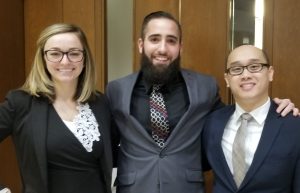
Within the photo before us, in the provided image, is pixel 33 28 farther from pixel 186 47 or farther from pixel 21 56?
pixel 186 47

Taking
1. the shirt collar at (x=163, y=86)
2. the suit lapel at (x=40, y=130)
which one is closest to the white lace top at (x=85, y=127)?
the suit lapel at (x=40, y=130)

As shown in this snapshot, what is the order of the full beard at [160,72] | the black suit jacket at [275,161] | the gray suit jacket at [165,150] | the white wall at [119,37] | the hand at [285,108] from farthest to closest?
the white wall at [119,37] → the full beard at [160,72] → the gray suit jacket at [165,150] → the hand at [285,108] → the black suit jacket at [275,161]

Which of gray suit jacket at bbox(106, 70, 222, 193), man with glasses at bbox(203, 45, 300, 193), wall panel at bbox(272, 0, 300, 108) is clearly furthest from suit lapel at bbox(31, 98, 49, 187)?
wall panel at bbox(272, 0, 300, 108)

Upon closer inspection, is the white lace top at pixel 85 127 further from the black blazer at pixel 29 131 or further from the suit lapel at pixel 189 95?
the suit lapel at pixel 189 95

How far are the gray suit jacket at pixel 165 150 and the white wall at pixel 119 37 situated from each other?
52 centimetres

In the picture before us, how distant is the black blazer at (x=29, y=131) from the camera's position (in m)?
1.57

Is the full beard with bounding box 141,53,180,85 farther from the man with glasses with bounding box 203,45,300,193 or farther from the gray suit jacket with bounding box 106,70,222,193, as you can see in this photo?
the man with glasses with bounding box 203,45,300,193

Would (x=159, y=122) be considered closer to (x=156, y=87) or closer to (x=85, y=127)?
(x=156, y=87)

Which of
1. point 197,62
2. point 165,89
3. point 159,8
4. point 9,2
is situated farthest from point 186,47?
point 9,2

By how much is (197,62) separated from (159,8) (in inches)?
16.3

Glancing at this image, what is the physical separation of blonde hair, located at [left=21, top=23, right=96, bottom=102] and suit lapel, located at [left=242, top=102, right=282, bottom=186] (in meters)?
0.80

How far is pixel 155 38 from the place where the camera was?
1.91 metres

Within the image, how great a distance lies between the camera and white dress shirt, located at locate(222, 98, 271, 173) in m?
1.62

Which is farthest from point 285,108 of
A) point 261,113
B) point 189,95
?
point 189,95
